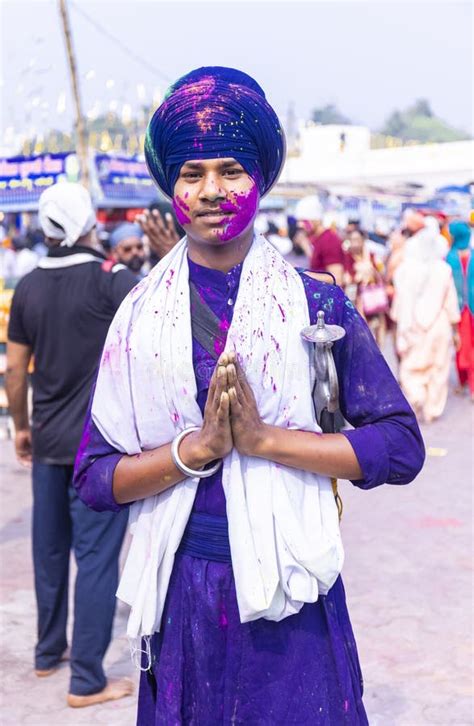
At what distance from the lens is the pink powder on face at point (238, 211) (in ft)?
6.42

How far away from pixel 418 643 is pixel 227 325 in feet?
9.47

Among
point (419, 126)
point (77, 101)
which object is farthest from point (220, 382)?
point (419, 126)

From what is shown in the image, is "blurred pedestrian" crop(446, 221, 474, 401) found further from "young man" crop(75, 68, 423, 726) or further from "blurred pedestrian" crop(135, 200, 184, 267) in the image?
"young man" crop(75, 68, 423, 726)

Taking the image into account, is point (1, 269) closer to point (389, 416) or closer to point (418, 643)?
point (418, 643)

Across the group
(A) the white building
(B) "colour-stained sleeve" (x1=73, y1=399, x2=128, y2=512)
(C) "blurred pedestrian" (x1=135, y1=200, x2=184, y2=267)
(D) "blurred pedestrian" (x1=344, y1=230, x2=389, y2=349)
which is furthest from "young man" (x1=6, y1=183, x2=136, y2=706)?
(A) the white building

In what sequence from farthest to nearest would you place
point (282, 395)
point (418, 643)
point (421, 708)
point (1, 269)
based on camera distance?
1. point (1, 269)
2. point (418, 643)
3. point (421, 708)
4. point (282, 395)

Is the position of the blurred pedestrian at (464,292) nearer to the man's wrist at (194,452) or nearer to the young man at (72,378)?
the young man at (72,378)

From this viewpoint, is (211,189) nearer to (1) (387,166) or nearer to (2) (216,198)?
(2) (216,198)

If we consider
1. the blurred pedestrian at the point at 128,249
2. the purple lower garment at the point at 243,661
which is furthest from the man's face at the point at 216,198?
the blurred pedestrian at the point at 128,249

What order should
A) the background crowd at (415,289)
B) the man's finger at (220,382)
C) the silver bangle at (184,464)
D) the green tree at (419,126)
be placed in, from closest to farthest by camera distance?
the man's finger at (220,382)
the silver bangle at (184,464)
the background crowd at (415,289)
the green tree at (419,126)

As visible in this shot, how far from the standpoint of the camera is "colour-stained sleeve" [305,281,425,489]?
1950mm

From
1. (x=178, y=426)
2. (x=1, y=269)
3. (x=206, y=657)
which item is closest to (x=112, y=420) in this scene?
(x=178, y=426)

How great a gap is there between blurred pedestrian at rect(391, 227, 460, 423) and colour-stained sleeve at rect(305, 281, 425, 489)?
7.74m

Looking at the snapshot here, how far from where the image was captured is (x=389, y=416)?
1.99m
